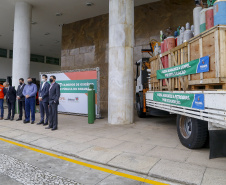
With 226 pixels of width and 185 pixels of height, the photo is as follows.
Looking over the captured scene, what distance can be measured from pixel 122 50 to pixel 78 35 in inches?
415

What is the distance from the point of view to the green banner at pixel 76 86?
396 inches

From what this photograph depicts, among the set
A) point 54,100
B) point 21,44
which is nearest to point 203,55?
point 54,100

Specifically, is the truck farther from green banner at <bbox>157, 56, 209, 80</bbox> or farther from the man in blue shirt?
the man in blue shirt

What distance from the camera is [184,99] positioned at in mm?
4605

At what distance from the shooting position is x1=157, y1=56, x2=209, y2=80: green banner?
3.97 m

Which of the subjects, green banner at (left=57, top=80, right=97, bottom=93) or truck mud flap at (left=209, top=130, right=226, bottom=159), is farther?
green banner at (left=57, top=80, right=97, bottom=93)

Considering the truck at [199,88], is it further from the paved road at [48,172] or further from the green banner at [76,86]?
the green banner at [76,86]

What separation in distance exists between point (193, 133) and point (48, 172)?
322 cm

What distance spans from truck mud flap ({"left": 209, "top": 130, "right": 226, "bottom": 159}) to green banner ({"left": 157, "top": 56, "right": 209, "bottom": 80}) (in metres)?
1.24

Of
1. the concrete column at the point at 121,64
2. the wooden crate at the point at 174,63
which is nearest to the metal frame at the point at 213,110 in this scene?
the wooden crate at the point at 174,63

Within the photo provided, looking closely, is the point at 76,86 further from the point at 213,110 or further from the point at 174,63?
the point at 213,110

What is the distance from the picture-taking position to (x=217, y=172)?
136 inches

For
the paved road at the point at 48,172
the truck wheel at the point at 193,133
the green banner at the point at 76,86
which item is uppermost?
the green banner at the point at 76,86

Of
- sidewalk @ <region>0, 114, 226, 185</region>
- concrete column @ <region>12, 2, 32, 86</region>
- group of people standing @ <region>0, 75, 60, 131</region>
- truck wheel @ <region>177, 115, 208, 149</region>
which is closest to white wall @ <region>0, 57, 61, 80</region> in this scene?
concrete column @ <region>12, 2, 32, 86</region>
